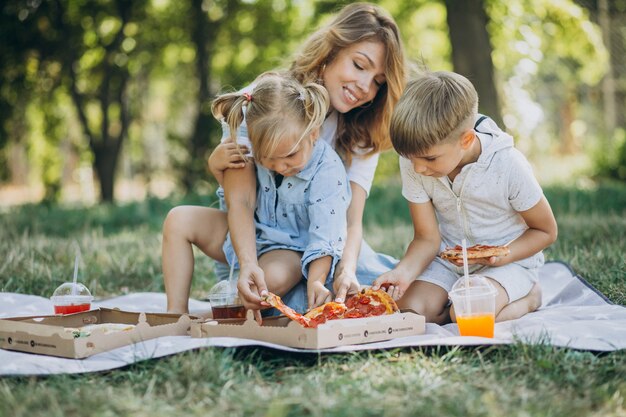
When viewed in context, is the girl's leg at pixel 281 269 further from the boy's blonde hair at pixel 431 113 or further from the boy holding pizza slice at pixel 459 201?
the boy's blonde hair at pixel 431 113

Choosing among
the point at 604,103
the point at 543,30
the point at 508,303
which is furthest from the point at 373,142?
the point at 604,103

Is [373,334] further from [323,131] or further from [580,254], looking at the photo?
[580,254]

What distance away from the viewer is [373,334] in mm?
2689

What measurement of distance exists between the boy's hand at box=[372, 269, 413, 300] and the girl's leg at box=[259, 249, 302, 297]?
1.18 feet

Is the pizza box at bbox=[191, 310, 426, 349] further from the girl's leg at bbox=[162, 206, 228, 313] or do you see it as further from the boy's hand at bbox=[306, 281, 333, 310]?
the girl's leg at bbox=[162, 206, 228, 313]

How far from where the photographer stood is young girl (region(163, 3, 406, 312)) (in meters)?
3.37

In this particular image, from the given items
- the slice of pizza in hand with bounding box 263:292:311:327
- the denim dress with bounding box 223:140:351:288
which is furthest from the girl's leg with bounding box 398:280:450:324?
the slice of pizza in hand with bounding box 263:292:311:327

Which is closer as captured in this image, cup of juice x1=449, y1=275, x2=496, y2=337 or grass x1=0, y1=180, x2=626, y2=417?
grass x1=0, y1=180, x2=626, y2=417

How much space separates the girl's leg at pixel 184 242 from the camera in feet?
11.0

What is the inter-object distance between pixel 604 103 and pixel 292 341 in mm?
11338

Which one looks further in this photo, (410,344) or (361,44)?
(361,44)

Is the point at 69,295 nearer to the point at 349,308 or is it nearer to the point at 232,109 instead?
the point at 232,109

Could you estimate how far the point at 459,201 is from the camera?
3.32m

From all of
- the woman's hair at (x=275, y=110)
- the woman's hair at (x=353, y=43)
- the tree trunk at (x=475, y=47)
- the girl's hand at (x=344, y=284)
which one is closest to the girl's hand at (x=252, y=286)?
the girl's hand at (x=344, y=284)
